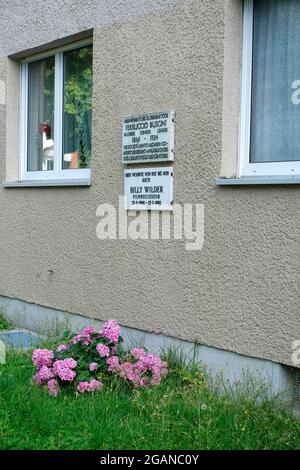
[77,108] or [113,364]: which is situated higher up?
[77,108]

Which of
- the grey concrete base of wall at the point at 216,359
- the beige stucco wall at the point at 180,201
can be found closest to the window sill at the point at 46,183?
the beige stucco wall at the point at 180,201

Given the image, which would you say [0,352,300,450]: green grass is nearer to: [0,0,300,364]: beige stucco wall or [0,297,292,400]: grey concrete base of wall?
[0,297,292,400]: grey concrete base of wall

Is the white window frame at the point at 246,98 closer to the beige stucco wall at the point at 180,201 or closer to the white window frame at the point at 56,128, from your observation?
the beige stucco wall at the point at 180,201

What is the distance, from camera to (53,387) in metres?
4.17

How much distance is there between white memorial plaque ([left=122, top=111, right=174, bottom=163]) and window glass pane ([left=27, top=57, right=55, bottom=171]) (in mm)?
1556

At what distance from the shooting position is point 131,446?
3.41 metres

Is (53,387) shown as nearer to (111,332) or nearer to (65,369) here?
(65,369)

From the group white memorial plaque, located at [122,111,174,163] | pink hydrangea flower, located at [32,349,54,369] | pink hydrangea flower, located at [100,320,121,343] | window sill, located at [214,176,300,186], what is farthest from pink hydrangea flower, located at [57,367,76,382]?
white memorial plaque, located at [122,111,174,163]

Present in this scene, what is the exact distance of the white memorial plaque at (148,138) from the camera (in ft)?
15.5

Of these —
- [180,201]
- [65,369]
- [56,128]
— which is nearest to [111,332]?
[65,369]

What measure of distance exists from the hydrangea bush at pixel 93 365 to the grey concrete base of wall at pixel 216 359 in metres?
0.30

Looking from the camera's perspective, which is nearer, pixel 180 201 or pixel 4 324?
pixel 180 201

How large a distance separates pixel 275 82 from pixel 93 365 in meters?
2.27
